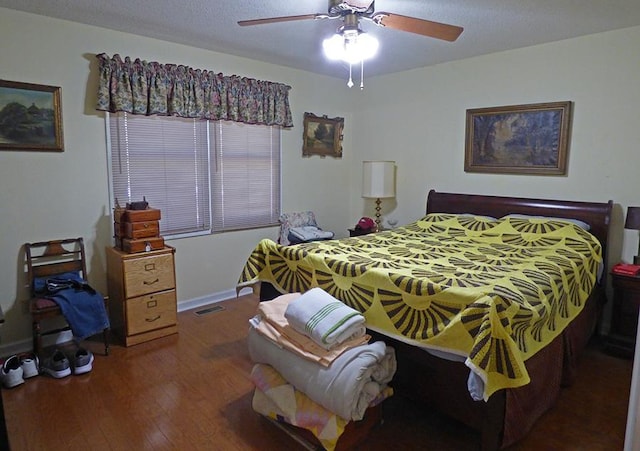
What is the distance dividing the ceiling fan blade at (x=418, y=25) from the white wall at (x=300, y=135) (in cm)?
174

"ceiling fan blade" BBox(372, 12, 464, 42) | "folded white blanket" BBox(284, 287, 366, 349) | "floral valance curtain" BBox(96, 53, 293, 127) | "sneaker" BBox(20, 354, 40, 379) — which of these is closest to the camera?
"folded white blanket" BBox(284, 287, 366, 349)

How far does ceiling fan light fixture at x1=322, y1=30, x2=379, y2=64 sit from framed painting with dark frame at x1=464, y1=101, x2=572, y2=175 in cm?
186

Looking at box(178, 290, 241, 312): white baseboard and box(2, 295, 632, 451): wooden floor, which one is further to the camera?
box(178, 290, 241, 312): white baseboard

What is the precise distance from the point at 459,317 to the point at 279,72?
11.4 feet

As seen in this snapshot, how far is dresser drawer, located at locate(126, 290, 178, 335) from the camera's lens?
313 centimetres

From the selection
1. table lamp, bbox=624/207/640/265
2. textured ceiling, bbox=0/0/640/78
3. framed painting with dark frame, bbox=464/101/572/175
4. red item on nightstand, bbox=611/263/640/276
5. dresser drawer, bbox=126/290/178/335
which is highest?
textured ceiling, bbox=0/0/640/78

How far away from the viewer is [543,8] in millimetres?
2713

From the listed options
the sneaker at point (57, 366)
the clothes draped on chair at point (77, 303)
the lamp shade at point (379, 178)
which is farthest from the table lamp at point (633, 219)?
the sneaker at point (57, 366)

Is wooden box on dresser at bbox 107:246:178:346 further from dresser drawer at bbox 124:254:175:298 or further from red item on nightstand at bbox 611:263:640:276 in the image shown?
red item on nightstand at bbox 611:263:640:276

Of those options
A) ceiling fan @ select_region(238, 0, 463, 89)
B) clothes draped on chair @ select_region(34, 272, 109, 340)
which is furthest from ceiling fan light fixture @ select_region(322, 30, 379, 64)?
clothes draped on chair @ select_region(34, 272, 109, 340)

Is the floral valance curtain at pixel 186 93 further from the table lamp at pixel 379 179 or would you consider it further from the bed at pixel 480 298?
the bed at pixel 480 298

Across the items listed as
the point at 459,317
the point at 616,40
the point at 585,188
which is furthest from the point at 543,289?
the point at 616,40

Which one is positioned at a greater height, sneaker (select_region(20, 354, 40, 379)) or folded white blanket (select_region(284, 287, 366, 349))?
folded white blanket (select_region(284, 287, 366, 349))

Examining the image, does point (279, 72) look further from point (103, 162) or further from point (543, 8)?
point (543, 8)
